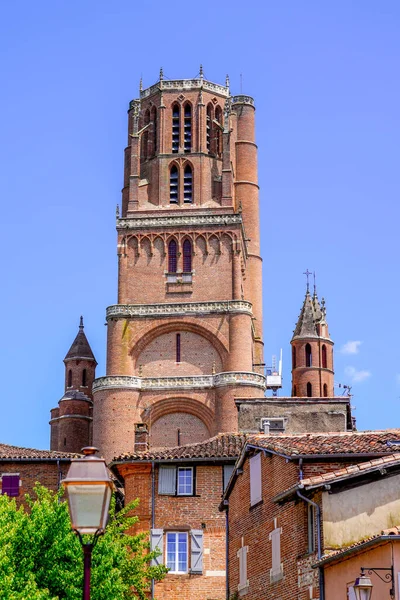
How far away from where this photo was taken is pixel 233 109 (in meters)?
93.2

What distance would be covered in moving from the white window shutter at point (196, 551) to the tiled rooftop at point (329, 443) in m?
9.75

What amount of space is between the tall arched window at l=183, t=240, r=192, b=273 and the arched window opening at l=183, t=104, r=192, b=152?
8531mm

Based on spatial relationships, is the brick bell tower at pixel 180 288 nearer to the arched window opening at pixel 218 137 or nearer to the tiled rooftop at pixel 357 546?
the arched window opening at pixel 218 137

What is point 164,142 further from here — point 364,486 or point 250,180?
point 364,486

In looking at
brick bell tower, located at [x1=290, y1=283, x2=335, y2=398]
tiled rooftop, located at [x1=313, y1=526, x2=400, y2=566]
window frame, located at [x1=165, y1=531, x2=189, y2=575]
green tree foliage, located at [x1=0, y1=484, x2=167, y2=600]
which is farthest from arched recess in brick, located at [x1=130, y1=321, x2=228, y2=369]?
tiled rooftop, located at [x1=313, y1=526, x2=400, y2=566]

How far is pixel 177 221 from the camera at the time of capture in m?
80.4

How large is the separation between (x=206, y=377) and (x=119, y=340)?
5902mm

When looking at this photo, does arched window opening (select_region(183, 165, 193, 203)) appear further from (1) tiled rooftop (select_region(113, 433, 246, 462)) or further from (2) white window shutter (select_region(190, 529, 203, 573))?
(2) white window shutter (select_region(190, 529, 203, 573))

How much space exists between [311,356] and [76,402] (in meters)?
16.9

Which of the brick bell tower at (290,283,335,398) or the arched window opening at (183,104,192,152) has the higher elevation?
the arched window opening at (183,104,192,152)

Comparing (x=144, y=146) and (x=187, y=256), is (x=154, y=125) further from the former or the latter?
(x=187, y=256)

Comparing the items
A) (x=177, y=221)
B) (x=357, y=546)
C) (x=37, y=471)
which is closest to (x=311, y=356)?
(x=177, y=221)

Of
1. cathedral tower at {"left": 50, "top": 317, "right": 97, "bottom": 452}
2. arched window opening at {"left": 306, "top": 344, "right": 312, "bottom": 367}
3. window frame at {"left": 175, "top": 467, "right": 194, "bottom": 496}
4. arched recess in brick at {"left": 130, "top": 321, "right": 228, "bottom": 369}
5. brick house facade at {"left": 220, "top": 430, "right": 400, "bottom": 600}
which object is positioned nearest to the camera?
brick house facade at {"left": 220, "top": 430, "right": 400, "bottom": 600}

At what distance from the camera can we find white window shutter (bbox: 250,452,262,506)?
31.8 metres
